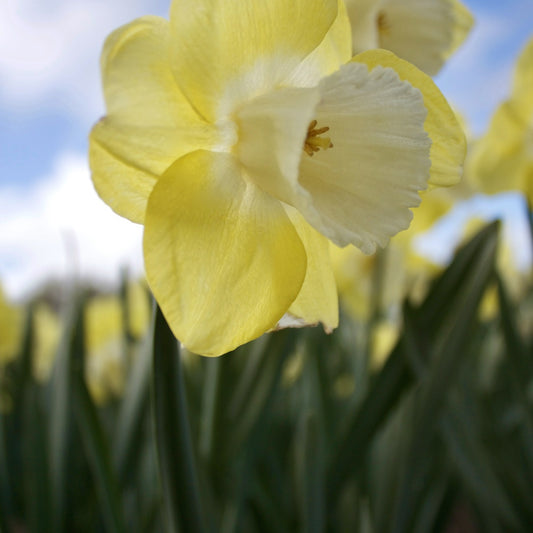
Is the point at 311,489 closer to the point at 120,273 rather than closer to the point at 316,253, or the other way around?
the point at 316,253

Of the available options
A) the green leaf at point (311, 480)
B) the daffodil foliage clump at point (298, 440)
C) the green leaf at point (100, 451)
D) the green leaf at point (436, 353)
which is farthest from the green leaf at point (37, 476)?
the green leaf at point (436, 353)

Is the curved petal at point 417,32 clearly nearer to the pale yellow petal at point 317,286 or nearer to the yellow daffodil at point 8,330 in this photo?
the pale yellow petal at point 317,286

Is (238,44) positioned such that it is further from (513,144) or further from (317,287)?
(513,144)

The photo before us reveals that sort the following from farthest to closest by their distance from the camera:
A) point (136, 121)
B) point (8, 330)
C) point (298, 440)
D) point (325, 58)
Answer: point (8, 330) < point (298, 440) < point (325, 58) < point (136, 121)

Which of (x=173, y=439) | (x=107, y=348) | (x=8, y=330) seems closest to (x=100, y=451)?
(x=173, y=439)

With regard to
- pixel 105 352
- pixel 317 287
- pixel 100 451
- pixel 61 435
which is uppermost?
pixel 317 287

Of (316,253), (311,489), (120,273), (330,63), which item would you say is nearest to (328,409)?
(311,489)
